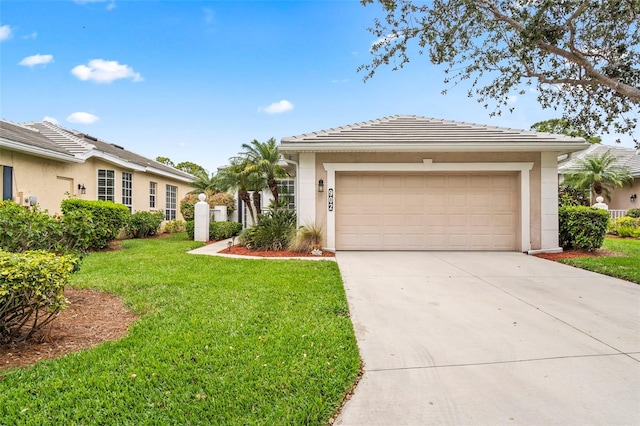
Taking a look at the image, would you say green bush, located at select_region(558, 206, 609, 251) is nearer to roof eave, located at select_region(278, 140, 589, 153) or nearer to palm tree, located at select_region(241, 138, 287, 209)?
roof eave, located at select_region(278, 140, 589, 153)

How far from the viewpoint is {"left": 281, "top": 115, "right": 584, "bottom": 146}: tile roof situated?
9156 millimetres

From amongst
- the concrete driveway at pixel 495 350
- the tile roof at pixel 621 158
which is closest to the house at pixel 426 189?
the concrete driveway at pixel 495 350

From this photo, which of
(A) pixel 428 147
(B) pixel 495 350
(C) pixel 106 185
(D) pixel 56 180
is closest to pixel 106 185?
(C) pixel 106 185

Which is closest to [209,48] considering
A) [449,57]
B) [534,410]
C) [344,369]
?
[449,57]

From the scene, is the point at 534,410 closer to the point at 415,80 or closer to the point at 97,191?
the point at 415,80

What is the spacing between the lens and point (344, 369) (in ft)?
9.20

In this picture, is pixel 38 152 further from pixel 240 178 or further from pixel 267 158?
pixel 267 158

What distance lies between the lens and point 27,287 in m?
2.97

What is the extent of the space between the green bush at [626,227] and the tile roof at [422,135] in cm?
797

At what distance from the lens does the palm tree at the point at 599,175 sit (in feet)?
57.5

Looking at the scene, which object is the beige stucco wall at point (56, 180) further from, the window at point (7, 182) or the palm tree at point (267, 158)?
the palm tree at point (267, 158)

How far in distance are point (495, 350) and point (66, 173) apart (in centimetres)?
1409

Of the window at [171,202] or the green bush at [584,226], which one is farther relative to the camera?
the window at [171,202]

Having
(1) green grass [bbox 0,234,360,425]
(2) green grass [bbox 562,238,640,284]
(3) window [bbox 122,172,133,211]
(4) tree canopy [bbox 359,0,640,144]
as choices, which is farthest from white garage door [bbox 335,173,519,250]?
(3) window [bbox 122,172,133,211]
